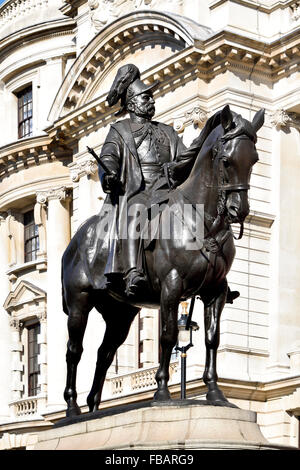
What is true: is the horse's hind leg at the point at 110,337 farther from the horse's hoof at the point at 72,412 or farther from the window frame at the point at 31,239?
the window frame at the point at 31,239

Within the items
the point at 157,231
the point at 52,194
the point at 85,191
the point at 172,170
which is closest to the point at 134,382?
the point at 85,191

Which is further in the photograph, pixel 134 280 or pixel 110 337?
pixel 110 337

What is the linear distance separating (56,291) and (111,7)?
9.46 metres

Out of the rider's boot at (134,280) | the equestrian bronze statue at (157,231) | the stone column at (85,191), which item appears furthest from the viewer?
the stone column at (85,191)

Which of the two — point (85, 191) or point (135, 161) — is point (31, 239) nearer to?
point (85, 191)

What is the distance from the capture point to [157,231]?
39.6 feet

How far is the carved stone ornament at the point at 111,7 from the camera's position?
36.9 m

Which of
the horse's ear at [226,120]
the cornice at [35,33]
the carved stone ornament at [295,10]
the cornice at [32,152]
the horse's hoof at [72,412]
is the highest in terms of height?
the cornice at [35,33]

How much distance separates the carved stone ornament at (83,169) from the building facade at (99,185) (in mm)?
54

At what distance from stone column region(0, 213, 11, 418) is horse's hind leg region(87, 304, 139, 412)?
3122 cm

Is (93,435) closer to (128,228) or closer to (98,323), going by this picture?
(128,228)

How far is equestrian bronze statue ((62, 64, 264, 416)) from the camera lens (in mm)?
11664

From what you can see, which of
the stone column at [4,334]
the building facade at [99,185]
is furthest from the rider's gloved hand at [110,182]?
the stone column at [4,334]

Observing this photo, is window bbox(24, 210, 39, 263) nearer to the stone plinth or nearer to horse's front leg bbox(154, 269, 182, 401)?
horse's front leg bbox(154, 269, 182, 401)
